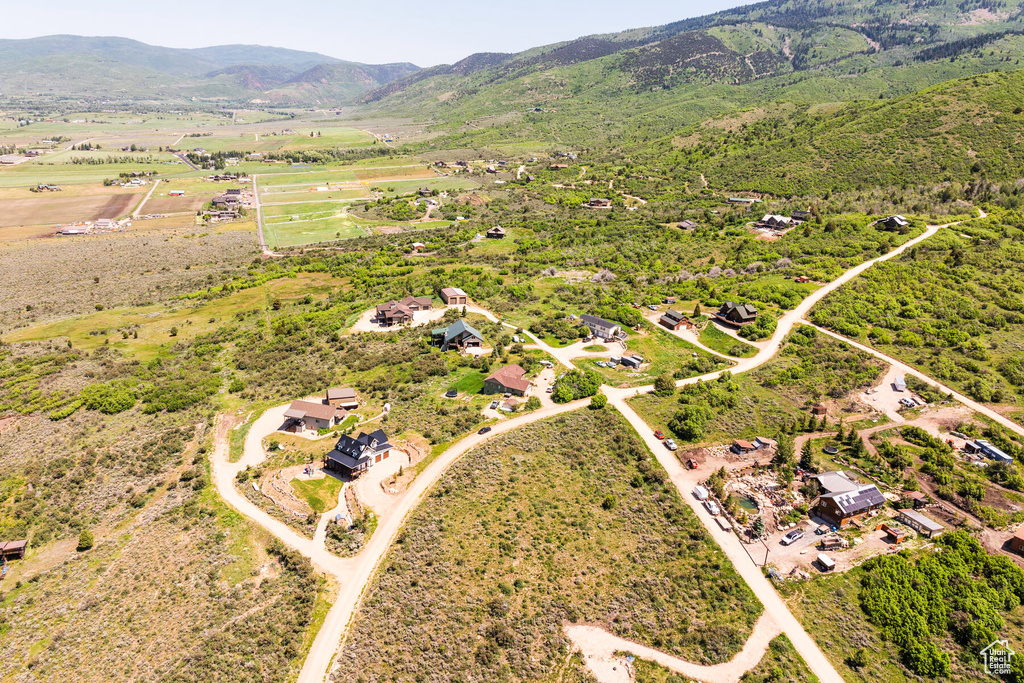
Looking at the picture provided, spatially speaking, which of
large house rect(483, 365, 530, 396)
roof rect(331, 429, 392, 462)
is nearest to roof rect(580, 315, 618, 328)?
large house rect(483, 365, 530, 396)

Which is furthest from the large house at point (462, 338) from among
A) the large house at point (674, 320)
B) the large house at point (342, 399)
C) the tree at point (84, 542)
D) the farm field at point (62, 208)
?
the farm field at point (62, 208)

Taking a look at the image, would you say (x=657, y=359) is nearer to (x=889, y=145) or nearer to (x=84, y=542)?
(x=84, y=542)

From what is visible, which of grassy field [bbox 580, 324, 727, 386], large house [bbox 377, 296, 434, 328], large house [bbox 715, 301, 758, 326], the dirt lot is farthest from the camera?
the dirt lot

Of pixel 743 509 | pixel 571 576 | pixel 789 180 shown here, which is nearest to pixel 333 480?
pixel 571 576

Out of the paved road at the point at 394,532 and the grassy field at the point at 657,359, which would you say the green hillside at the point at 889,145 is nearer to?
the grassy field at the point at 657,359

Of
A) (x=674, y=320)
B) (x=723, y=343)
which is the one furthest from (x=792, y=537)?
(x=674, y=320)

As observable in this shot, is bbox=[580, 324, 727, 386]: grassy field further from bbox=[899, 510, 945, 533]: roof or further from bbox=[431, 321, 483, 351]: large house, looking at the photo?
bbox=[899, 510, 945, 533]: roof
